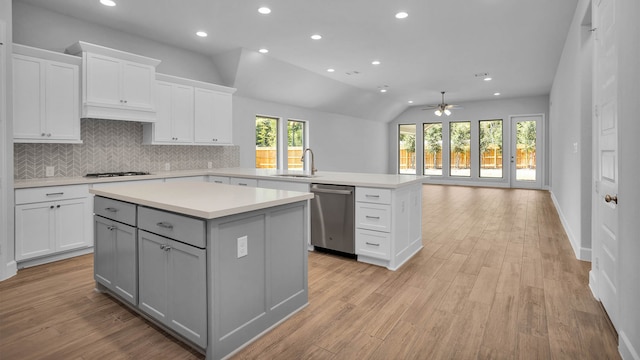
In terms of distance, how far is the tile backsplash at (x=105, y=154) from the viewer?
3.86 m

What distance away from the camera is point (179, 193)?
95.7 inches

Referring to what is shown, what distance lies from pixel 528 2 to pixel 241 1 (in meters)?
3.30

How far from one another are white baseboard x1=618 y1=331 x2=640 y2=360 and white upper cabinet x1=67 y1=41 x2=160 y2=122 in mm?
4980

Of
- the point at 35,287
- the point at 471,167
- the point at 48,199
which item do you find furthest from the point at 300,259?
the point at 471,167

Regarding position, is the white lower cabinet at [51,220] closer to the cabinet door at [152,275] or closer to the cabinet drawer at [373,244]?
the cabinet door at [152,275]

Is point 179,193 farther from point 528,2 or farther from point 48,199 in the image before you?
point 528,2

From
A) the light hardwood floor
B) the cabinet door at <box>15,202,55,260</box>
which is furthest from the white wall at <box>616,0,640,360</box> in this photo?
the cabinet door at <box>15,202,55,260</box>

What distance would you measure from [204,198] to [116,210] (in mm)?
760

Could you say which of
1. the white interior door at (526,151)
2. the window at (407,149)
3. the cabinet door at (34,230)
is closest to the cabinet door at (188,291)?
the cabinet door at (34,230)

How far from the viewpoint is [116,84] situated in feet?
13.6

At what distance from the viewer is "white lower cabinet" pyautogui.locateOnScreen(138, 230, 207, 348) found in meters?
1.84

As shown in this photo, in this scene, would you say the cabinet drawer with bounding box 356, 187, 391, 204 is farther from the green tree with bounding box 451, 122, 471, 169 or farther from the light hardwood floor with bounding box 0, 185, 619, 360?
the green tree with bounding box 451, 122, 471, 169

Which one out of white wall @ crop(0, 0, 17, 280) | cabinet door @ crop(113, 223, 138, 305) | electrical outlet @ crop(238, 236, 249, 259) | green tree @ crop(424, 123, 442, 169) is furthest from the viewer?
green tree @ crop(424, 123, 442, 169)

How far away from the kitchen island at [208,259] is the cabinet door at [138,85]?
2182 mm
